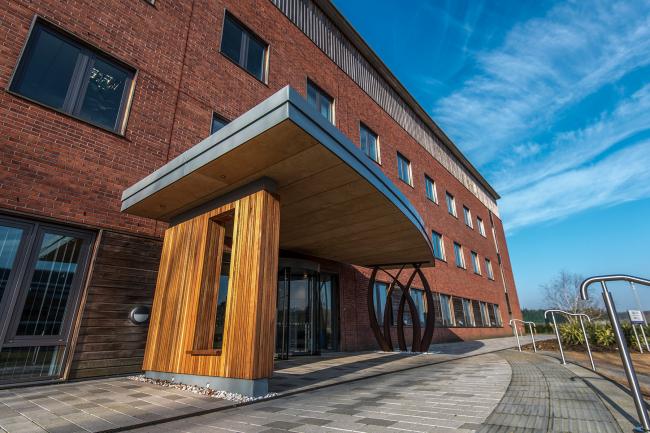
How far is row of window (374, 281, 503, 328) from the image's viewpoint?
13172mm

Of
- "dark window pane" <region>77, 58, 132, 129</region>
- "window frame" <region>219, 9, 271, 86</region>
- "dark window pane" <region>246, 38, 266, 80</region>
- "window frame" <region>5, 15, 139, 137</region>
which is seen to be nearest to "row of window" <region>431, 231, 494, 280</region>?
"window frame" <region>219, 9, 271, 86</region>

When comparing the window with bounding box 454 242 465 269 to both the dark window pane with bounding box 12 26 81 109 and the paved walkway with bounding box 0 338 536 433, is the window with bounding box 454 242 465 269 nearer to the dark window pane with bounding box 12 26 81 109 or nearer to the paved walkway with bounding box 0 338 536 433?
the paved walkway with bounding box 0 338 536 433

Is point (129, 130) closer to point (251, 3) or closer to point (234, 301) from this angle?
point (234, 301)

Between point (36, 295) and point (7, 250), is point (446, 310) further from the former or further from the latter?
point (7, 250)

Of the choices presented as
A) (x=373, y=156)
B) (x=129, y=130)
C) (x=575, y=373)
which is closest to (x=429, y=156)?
(x=373, y=156)

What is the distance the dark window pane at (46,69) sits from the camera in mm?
5754

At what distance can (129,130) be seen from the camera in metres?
6.83

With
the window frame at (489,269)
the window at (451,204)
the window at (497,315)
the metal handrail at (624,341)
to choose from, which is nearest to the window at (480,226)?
the window frame at (489,269)

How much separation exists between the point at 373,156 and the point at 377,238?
24.9 feet

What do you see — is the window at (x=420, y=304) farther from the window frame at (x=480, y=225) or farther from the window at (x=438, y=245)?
the window frame at (x=480, y=225)

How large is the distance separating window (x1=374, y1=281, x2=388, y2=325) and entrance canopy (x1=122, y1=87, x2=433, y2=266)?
557 centimetres

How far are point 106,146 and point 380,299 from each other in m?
10.6

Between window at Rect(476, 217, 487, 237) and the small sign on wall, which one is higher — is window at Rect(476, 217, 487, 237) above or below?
above

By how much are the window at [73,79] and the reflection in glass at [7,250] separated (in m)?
2.35
